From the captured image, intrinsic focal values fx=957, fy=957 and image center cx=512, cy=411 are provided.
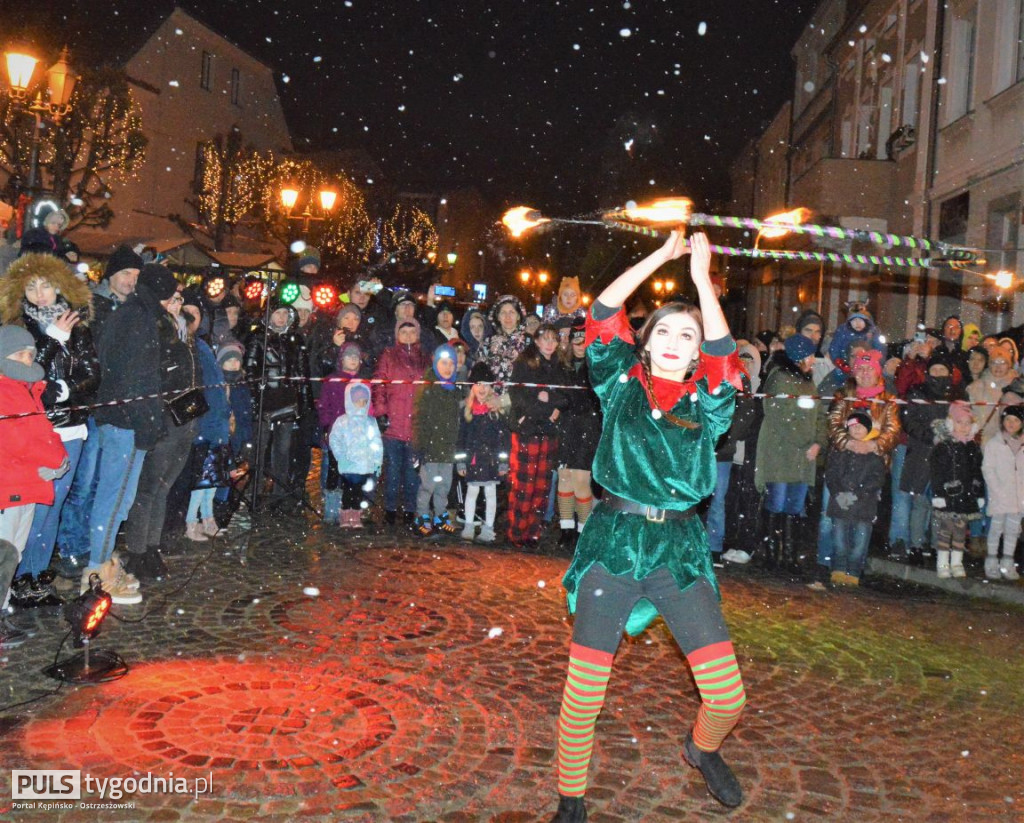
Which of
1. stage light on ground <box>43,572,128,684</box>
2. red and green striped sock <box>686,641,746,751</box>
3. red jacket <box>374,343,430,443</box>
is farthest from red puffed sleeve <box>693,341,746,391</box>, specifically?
red jacket <box>374,343,430,443</box>

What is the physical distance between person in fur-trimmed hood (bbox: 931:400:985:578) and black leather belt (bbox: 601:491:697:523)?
19.5ft

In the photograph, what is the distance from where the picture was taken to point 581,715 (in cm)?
380

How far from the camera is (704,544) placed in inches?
160

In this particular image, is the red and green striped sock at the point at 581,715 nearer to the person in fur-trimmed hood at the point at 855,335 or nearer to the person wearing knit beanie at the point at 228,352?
the person wearing knit beanie at the point at 228,352

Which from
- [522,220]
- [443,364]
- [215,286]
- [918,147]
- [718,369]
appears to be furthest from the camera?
[918,147]

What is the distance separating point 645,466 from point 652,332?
1.98 feet

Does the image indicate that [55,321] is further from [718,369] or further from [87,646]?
[718,369]

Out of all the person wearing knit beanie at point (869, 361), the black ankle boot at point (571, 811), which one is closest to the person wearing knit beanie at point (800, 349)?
the person wearing knit beanie at point (869, 361)

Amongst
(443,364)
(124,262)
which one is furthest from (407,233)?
(124,262)

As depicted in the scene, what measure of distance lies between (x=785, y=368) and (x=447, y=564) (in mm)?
3747

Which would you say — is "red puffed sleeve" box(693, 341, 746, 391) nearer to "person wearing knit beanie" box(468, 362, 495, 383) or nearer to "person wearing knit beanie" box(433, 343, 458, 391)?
"person wearing knit beanie" box(468, 362, 495, 383)

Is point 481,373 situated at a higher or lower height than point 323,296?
lower

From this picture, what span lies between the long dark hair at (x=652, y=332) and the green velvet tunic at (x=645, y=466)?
3 centimetres

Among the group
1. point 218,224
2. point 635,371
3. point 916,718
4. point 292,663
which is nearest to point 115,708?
point 292,663
